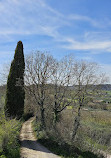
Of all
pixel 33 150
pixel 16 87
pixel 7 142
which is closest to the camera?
pixel 7 142

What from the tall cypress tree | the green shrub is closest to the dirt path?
the green shrub

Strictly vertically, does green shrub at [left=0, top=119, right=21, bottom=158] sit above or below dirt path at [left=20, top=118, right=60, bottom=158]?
above

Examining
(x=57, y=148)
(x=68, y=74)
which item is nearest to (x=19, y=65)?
(x=68, y=74)

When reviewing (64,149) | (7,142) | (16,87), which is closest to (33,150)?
(64,149)

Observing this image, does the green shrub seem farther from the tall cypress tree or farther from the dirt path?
the tall cypress tree

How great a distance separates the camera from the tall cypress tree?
1512cm

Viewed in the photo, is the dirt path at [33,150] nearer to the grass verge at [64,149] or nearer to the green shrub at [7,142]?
the grass verge at [64,149]

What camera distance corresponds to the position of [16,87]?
51.1 ft

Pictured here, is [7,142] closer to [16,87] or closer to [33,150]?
[33,150]

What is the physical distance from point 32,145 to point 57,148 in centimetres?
233

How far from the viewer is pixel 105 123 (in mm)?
24375

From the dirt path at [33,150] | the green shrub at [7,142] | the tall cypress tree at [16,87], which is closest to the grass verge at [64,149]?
the dirt path at [33,150]

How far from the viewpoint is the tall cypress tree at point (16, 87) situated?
15.1 m

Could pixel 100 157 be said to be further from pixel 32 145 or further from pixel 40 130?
pixel 40 130
